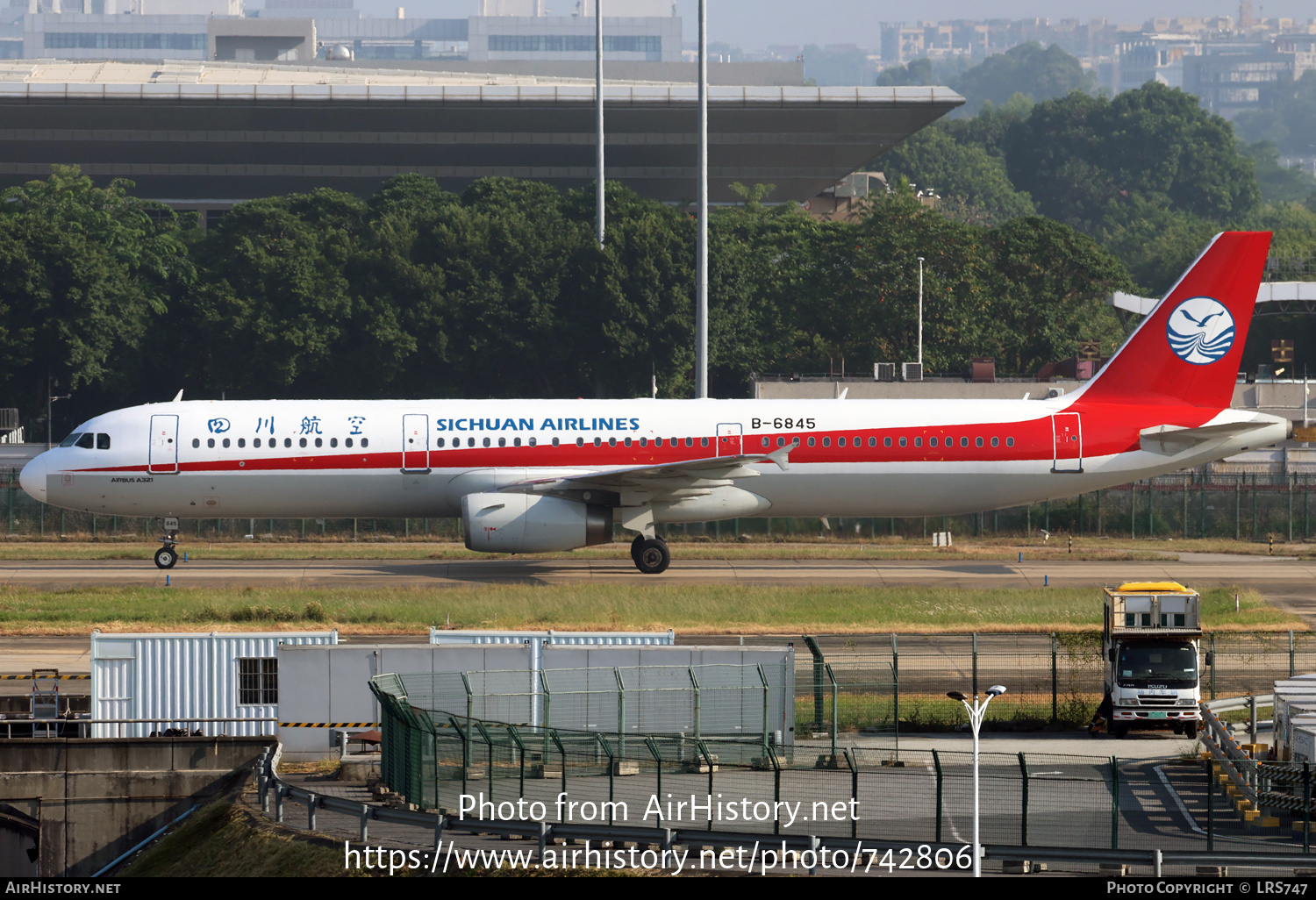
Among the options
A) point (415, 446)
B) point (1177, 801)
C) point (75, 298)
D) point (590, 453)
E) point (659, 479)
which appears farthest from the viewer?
point (75, 298)

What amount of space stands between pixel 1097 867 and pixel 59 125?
123 metres

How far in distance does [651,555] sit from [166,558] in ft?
50.2

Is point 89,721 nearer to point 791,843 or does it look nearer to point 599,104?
point 791,843

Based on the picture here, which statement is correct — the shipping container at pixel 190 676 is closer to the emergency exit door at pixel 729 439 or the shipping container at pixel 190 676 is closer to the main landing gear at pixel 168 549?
the main landing gear at pixel 168 549

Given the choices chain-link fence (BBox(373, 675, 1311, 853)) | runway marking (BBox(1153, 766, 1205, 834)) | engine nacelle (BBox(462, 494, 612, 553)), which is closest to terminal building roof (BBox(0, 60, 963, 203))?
engine nacelle (BBox(462, 494, 612, 553))

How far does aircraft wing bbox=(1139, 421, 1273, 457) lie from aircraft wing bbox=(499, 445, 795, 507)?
38.0 feet

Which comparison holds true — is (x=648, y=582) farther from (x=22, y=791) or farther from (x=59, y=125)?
(x=59, y=125)

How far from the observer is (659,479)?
45594 mm

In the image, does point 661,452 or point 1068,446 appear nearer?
point 661,452

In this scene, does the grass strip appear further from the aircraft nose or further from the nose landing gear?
the nose landing gear

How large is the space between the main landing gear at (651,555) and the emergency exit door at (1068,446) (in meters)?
12.6

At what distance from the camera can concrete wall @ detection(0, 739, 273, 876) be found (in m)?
29.2

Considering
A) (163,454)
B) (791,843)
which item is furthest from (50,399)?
(791,843)

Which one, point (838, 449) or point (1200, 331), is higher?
point (1200, 331)
